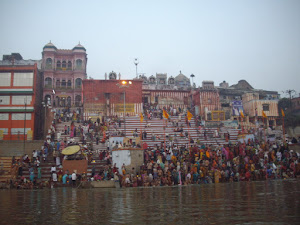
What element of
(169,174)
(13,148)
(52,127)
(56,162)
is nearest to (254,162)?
(169,174)

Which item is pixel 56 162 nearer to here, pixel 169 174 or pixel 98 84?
pixel 169 174

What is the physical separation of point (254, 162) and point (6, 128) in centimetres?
2606

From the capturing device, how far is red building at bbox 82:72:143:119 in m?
36.5

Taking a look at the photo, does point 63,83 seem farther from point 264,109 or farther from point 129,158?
point 129,158

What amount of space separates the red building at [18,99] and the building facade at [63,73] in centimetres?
1038

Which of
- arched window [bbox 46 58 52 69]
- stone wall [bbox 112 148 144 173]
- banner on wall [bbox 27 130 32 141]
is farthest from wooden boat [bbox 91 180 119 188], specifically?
arched window [bbox 46 58 52 69]

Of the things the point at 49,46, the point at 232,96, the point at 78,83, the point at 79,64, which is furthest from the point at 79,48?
the point at 232,96

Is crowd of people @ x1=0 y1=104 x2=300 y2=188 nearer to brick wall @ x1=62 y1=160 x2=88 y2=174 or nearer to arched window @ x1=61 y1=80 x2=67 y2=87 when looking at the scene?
brick wall @ x1=62 y1=160 x2=88 y2=174

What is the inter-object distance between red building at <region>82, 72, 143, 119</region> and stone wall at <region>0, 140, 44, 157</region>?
35.5 ft

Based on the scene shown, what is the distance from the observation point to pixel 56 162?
68.0 ft

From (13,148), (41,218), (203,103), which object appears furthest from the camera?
(203,103)

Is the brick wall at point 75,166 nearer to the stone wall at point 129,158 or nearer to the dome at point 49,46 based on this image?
the stone wall at point 129,158

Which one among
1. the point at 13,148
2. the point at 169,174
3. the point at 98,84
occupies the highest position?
the point at 98,84

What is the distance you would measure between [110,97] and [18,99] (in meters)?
10.6
